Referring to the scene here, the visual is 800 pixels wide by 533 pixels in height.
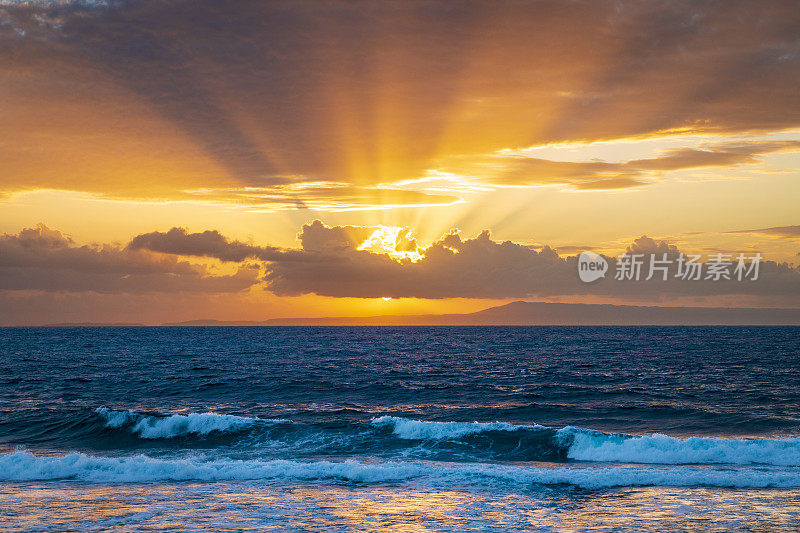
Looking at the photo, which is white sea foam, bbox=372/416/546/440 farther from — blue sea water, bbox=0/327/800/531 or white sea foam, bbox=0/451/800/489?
white sea foam, bbox=0/451/800/489

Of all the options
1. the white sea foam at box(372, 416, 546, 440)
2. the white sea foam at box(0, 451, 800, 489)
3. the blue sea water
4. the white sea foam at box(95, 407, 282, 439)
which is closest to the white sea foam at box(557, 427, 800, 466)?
the blue sea water

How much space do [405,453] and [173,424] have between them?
49.0 feet

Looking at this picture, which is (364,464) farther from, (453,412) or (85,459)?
(453,412)

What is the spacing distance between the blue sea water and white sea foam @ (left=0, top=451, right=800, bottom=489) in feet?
0.30

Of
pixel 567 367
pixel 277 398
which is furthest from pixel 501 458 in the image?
pixel 567 367

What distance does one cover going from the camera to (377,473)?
24438 millimetres

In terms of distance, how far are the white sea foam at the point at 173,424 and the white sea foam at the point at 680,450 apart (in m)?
18.4

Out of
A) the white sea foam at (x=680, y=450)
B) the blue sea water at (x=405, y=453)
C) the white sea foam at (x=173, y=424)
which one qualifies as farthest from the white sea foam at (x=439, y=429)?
the white sea foam at (x=173, y=424)

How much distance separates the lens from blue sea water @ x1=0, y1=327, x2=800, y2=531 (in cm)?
1873

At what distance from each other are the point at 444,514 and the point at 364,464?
25.5ft

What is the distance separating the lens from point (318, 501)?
20.6 meters

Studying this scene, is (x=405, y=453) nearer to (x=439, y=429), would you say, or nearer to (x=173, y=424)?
(x=439, y=429)

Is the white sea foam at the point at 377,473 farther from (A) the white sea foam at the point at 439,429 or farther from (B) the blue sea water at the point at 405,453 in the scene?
(A) the white sea foam at the point at 439,429

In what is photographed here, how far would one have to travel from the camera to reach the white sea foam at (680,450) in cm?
2660
